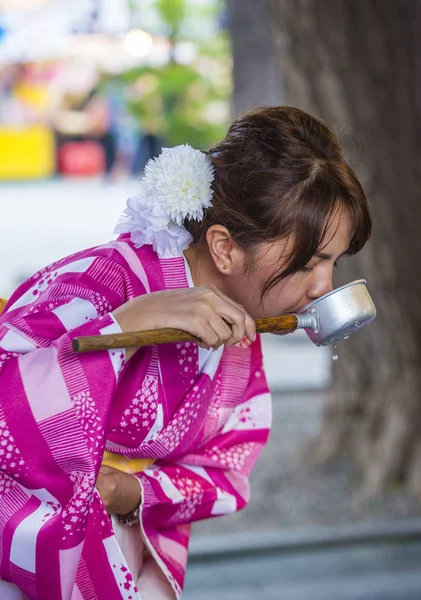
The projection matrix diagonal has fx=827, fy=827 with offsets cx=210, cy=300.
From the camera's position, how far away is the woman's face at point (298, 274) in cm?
121

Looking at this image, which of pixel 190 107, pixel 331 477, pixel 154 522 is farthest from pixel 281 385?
pixel 190 107

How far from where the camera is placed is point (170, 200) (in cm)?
A: 124

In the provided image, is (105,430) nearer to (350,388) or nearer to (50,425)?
(50,425)

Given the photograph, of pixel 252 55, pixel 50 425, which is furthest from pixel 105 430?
pixel 252 55

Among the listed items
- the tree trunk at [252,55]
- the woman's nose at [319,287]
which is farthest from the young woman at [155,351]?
the tree trunk at [252,55]

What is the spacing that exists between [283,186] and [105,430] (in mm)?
431

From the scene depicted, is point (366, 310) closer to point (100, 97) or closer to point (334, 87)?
point (334, 87)

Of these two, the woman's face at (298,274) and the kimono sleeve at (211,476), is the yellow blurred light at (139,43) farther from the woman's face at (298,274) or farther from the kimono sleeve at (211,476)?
the woman's face at (298,274)

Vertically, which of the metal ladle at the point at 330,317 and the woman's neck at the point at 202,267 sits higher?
the woman's neck at the point at 202,267

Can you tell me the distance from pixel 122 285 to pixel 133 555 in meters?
0.47

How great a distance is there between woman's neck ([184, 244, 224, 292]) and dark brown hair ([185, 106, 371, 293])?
1.2 inches

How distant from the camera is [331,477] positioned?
3314 mm

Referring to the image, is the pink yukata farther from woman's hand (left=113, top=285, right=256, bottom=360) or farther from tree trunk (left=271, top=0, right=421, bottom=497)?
tree trunk (left=271, top=0, right=421, bottom=497)

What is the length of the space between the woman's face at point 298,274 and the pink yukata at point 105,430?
121 millimetres
